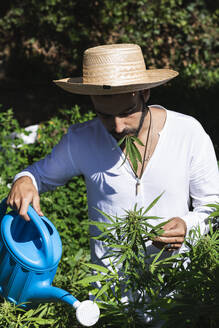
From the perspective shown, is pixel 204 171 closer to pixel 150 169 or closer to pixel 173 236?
pixel 150 169

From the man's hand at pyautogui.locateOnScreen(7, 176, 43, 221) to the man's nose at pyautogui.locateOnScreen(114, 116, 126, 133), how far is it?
0.39 m

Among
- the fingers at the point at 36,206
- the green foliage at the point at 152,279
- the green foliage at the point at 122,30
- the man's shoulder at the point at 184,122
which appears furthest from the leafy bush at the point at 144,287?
the green foliage at the point at 122,30

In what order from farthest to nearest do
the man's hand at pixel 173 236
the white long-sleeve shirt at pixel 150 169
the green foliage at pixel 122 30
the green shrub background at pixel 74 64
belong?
the green foliage at pixel 122 30
the green shrub background at pixel 74 64
the white long-sleeve shirt at pixel 150 169
the man's hand at pixel 173 236

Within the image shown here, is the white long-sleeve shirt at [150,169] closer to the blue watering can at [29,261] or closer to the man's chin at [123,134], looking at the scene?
the man's chin at [123,134]

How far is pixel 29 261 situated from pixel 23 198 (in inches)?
9.1

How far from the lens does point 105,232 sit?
1.38 m

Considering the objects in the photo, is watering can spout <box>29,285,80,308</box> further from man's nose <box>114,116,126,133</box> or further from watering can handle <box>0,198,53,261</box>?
man's nose <box>114,116,126,133</box>

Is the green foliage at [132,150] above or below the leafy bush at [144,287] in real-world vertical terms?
above

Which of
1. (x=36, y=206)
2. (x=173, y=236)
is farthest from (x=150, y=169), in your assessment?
(x=36, y=206)

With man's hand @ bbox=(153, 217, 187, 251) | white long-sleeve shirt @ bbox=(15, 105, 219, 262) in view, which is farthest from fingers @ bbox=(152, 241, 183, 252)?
white long-sleeve shirt @ bbox=(15, 105, 219, 262)

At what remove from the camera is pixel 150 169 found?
6.20 feet

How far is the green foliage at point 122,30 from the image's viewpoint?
5145 millimetres

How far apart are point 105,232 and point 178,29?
528 cm

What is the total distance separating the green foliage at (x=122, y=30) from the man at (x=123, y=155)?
334cm
